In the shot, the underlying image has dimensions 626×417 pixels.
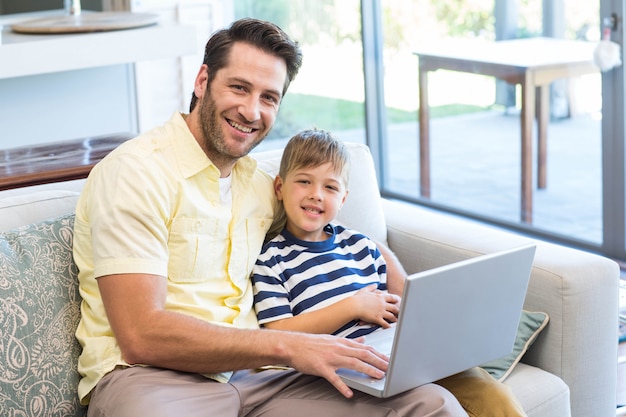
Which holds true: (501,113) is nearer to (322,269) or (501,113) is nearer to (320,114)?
(320,114)

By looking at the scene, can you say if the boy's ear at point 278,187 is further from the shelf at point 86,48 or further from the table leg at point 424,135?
the table leg at point 424,135

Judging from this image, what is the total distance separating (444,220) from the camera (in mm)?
2557

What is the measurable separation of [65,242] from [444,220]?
105 cm

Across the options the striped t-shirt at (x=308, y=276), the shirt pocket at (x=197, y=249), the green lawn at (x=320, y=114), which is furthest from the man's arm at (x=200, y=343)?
the green lawn at (x=320, y=114)

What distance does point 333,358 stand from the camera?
70.3 inches

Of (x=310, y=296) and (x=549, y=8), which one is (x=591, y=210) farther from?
(x=310, y=296)

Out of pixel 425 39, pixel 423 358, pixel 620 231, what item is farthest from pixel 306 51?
pixel 423 358

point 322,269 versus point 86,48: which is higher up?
point 86,48

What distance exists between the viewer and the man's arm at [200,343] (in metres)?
1.78

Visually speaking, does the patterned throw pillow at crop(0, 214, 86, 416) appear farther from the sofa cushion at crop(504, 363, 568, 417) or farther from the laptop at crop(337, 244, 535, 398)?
the sofa cushion at crop(504, 363, 568, 417)

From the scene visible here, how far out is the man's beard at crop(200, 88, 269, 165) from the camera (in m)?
2.04

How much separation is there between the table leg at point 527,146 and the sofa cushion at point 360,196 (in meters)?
1.90

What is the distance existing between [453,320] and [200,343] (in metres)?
0.48

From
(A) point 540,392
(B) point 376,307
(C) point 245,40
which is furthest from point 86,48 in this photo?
(A) point 540,392
